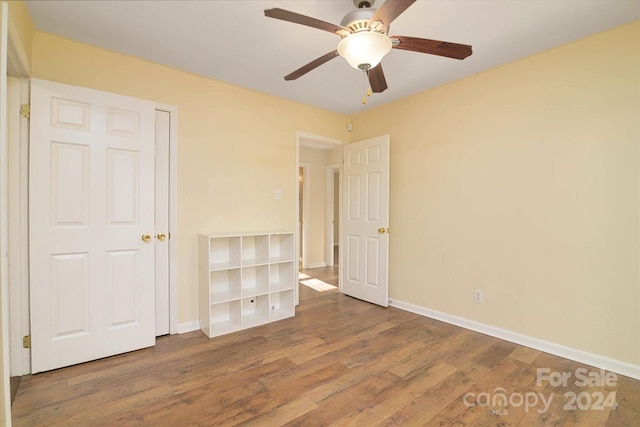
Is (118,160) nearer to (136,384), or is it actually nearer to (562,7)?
(136,384)

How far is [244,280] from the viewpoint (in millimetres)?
3273

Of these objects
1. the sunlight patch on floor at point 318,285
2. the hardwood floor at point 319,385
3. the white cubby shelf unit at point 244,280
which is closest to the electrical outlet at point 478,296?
the hardwood floor at point 319,385

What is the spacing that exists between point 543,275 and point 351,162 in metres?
2.45

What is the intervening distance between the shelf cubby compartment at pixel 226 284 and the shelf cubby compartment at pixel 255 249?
8.3 inches

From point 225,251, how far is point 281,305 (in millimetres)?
947

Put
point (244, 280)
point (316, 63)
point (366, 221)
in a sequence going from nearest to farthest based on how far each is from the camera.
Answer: point (316, 63), point (244, 280), point (366, 221)

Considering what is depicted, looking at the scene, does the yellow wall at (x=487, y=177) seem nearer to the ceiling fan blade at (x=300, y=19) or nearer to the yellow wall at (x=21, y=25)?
the yellow wall at (x=21, y=25)

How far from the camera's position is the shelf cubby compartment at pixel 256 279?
3.18 m

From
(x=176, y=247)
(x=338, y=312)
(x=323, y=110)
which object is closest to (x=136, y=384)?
(x=176, y=247)

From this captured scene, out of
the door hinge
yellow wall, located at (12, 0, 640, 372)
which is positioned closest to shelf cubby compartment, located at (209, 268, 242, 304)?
yellow wall, located at (12, 0, 640, 372)

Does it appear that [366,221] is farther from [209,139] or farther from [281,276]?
[209,139]

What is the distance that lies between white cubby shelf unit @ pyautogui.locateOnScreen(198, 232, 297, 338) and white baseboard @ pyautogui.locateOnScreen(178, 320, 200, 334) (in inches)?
2.5

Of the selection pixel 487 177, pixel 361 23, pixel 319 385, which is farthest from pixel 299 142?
pixel 319 385

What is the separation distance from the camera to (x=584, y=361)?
2.29 metres
